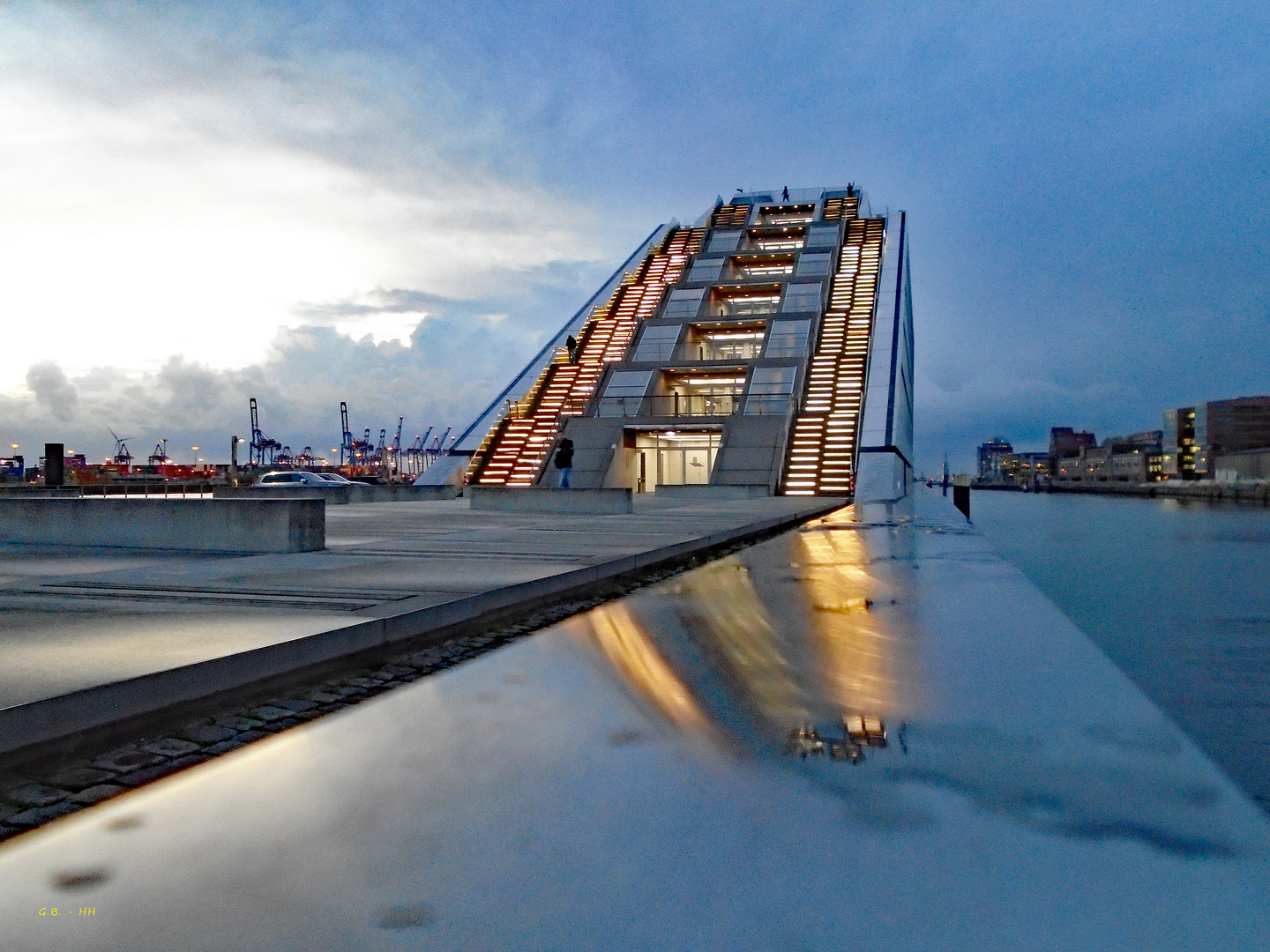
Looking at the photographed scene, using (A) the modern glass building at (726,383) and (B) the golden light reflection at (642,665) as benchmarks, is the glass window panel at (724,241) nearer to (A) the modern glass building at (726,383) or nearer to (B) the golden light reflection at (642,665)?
(A) the modern glass building at (726,383)

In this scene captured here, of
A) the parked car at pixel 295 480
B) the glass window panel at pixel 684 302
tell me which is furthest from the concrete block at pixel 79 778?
the glass window panel at pixel 684 302

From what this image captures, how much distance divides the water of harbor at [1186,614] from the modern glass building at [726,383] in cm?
795

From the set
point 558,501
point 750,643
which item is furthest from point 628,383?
point 750,643

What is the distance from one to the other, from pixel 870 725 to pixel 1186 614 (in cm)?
1252

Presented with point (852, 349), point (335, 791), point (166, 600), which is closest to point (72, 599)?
point (166, 600)

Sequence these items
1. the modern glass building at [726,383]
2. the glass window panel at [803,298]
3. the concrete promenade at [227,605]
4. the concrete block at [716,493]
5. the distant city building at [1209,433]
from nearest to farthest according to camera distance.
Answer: the concrete promenade at [227,605] < the concrete block at [716,493] < the modern glass building at [726,383] < the glass window panel at [803,298] < the distant city building at [1209,433]

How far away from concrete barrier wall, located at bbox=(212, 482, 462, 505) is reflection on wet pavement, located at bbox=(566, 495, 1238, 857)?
1793cm

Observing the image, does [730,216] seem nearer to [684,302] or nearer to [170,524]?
[684,302]

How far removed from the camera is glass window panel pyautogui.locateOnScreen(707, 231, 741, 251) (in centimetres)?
6031

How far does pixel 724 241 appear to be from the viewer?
61156 millimetres

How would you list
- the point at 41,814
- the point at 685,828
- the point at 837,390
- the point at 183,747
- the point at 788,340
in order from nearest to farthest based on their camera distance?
the point at 685,828 → the point at 41,814 → the point at 183,747 → the point at 837,390 → the point at 788,340

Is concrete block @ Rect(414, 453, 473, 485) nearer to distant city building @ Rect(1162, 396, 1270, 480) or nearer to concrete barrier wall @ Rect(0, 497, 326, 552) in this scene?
concrete barrier wall @ Rect(0, 497, 326, 552)

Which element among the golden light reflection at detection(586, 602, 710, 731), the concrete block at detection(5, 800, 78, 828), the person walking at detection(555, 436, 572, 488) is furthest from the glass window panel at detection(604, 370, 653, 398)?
the concrete block at detection(5, 800, 78, 828)

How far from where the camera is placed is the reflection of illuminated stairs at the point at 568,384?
36031 millimetres
